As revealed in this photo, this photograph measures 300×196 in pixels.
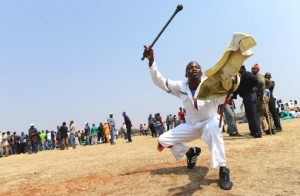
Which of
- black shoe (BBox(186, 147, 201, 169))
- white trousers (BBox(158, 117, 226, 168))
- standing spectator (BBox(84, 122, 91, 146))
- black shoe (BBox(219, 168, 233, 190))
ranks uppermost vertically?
standing spectator (BBox(84, 122, 91, 146))

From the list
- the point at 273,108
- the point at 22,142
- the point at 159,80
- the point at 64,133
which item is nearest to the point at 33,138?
the point at 64,133

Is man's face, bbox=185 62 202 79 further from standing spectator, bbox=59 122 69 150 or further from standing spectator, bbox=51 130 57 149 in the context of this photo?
standing spectator, bbox=51 130 57 149

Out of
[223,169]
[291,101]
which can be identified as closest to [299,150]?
[223,169]

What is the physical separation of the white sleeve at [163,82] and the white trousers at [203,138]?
64 centimetres

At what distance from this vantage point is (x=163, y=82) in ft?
18.6

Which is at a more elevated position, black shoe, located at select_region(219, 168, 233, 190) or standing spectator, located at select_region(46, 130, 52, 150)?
standing spectator, located at select_region(46, 130, 52, 150)

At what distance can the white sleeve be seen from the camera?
18.4ft

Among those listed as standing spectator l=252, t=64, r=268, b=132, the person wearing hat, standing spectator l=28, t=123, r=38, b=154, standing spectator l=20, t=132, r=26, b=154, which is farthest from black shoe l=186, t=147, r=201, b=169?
standing spectator l=20, t=132, r=26, b=154

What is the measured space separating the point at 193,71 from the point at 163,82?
61 centimetres

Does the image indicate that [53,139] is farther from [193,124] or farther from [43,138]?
[193,124]

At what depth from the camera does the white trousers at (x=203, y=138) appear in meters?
4.71

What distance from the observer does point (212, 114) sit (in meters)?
5.15

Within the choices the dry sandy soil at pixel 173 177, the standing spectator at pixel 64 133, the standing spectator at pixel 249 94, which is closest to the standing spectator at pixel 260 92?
the standing spectator at pixel 249 94

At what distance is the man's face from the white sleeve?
0.29 metres
